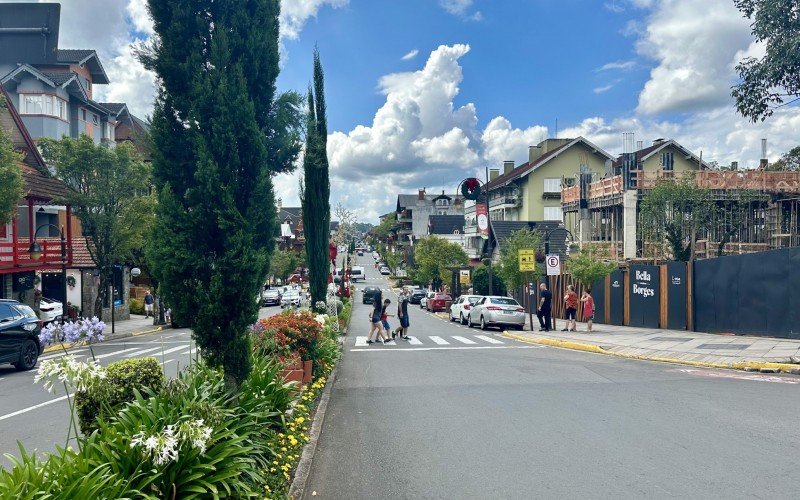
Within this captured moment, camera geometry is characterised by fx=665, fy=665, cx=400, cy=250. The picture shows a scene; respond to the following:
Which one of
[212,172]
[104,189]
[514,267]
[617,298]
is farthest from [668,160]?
[212,172]

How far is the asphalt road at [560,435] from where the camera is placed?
636 centimetres

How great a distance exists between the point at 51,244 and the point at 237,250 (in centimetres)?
2592

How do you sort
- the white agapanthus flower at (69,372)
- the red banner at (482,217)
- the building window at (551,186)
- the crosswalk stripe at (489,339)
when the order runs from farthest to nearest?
1. the building window at (551,186)
2. the red banner at (482,217)
3. the crosswalk stripe at (489,339)
4. the white agapanthus flower at (69,372)

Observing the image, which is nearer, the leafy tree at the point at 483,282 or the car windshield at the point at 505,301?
the car windshield at the point at 505,301

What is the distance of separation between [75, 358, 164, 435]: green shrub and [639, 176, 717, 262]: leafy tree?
93.1ft

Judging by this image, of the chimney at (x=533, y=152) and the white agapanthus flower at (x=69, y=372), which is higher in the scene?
the chimney at (x=533, y=152)

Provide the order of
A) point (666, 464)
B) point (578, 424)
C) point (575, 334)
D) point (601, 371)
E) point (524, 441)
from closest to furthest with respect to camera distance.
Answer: point (666, 464), point (524, 441), point (578, 424), point (601, 371), point (575, 334)

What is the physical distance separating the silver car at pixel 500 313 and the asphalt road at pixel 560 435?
42.2ft

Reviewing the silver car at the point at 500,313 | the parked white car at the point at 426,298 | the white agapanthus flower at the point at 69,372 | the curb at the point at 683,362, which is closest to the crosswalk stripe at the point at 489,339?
the curb at the point at 683,362

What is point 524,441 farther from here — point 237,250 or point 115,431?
point 115,431

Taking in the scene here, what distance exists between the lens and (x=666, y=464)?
6.88 metres

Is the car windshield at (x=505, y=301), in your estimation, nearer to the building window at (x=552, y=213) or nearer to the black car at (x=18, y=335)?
the black car at (x=18, y=335)

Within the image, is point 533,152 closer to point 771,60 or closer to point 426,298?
point 426,298

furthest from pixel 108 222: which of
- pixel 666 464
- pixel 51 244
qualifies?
pixel 666 464
